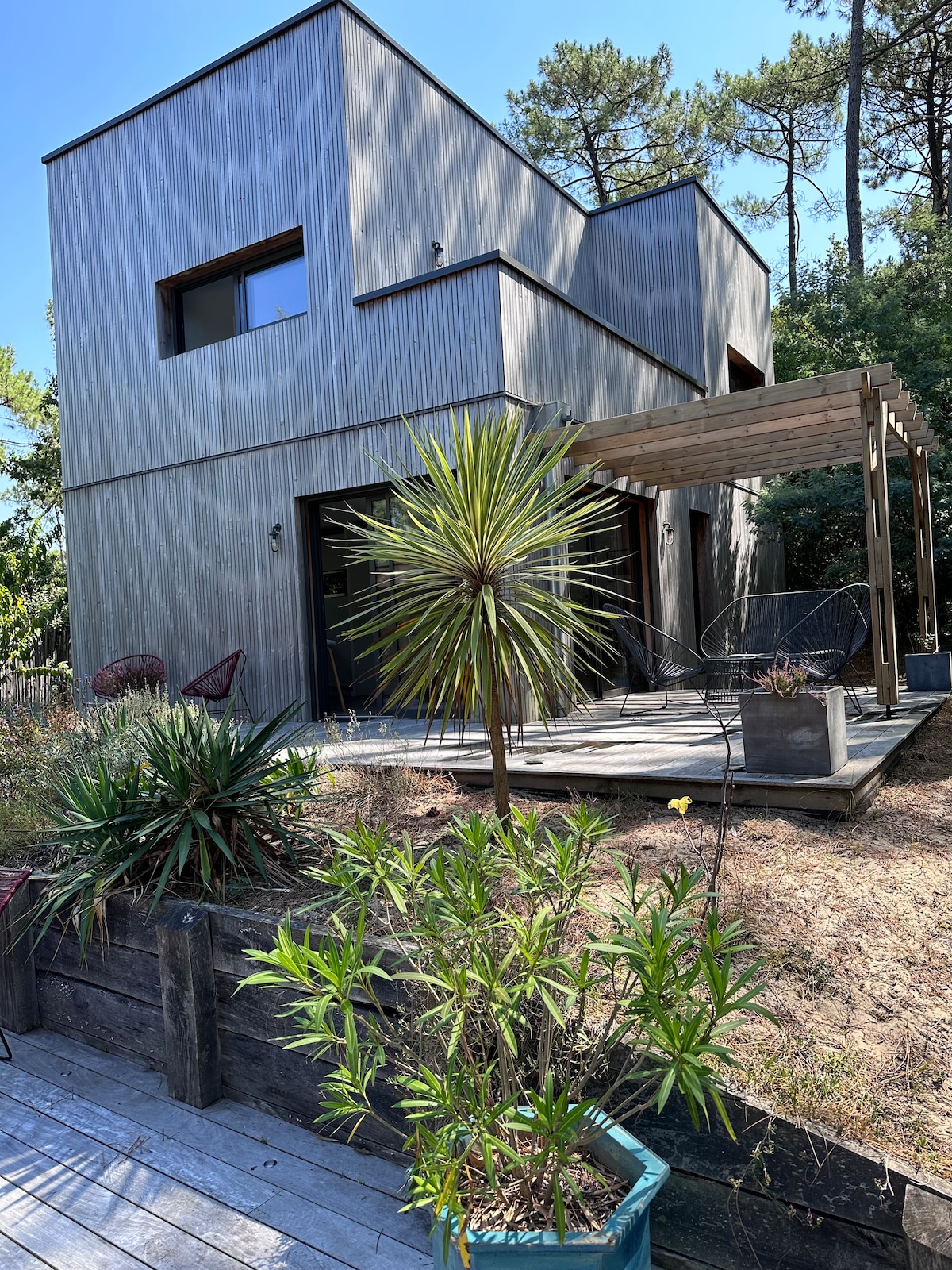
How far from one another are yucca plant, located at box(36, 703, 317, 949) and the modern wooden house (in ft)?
13.3

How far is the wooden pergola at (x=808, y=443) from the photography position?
5.84 meters

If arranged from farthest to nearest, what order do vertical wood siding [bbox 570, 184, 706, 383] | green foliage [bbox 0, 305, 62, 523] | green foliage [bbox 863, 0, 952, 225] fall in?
green foliage [bbox 0, 305, 62, 523] → green foliage [bbox 863, 0, 952, 225] → vertical wood siding [bbox 570, 184, 706, 383]

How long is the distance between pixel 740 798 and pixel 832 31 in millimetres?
18936

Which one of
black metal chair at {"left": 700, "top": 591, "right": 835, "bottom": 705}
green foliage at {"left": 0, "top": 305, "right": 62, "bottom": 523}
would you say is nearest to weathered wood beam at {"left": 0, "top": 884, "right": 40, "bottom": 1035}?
black metal chair at {"left": 700, "top": 591, "right": 835, "bottom": 705}

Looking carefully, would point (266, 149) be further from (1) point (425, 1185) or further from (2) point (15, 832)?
(1) point (425, 1185)

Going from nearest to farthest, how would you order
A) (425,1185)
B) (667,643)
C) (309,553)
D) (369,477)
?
(425,1185)
(369,477)
(309,553)
(667,643)

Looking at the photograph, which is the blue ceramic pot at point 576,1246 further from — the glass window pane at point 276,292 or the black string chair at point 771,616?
the glass window pane at point 276,292

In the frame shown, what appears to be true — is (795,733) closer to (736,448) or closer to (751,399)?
(751,399)

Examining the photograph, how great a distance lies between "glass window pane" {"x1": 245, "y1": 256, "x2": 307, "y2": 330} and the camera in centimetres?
817

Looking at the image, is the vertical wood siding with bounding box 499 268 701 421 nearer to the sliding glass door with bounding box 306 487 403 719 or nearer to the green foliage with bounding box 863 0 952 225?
the sliding glass door with bounding box 306 487 403 719

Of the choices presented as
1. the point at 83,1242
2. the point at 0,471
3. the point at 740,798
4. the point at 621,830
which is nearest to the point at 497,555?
the point at 621,830

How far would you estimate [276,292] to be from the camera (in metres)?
8.38

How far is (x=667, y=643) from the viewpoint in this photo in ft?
30.3

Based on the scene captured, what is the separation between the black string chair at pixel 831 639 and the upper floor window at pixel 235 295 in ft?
17.1
